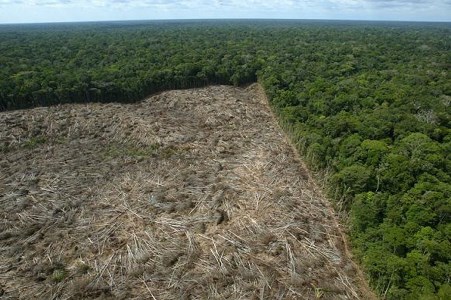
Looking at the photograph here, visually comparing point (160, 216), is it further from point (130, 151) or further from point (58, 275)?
point (130, 151)

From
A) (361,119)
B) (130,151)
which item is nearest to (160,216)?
(130,151)

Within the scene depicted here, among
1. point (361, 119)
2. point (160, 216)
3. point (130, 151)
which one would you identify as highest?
point (361, 119)

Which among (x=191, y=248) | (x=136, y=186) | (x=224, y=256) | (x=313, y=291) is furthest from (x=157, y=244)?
(x=313, y=291)

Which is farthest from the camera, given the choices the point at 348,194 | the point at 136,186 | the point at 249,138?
the point at 249,138

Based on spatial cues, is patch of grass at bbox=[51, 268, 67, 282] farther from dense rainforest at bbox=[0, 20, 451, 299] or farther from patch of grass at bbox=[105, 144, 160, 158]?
dense rainforest at bbox=[0, 20, 451, 299]

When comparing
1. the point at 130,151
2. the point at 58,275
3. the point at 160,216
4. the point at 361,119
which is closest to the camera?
the point at 58,275

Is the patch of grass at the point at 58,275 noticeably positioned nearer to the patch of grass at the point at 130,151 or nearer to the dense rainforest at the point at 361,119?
the patch of grass at the point at 130,151

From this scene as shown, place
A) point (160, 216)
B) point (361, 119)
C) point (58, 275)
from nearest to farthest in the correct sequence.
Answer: point (58, 275)
point (160, 216)
point (361, 119)

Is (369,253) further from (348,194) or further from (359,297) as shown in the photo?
(348,194)

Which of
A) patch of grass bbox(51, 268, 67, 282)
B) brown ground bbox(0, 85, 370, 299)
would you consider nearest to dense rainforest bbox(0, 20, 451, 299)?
brown ground bbox(0, 85, 370, 299)
